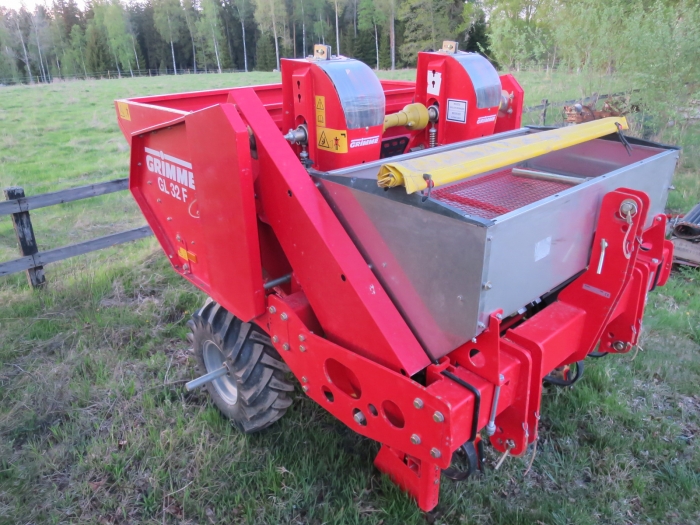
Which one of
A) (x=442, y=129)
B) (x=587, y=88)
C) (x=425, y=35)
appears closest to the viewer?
(x=442, y=129)

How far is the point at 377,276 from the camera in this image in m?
2.14

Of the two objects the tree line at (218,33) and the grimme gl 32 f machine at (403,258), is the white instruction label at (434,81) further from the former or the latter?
the tree line at (218,33)

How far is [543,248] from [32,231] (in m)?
4.35

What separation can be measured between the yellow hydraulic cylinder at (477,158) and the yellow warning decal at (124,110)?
205 centimetres

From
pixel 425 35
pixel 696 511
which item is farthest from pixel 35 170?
pixel 425 35

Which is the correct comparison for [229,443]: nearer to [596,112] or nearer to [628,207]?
[628,207]

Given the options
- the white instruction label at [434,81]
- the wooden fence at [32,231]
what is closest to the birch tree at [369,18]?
the wooden fence at [32,231]

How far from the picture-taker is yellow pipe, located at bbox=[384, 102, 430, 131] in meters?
3.09

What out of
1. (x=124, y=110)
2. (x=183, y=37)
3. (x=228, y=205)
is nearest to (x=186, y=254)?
(x=228, y=205)

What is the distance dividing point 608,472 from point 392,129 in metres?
2.30

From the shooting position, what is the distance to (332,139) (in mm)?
2416

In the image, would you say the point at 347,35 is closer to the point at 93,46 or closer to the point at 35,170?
the point at 93,46

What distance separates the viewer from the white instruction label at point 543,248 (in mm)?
2014

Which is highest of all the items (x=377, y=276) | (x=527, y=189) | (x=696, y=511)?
(x=527, y=189)
